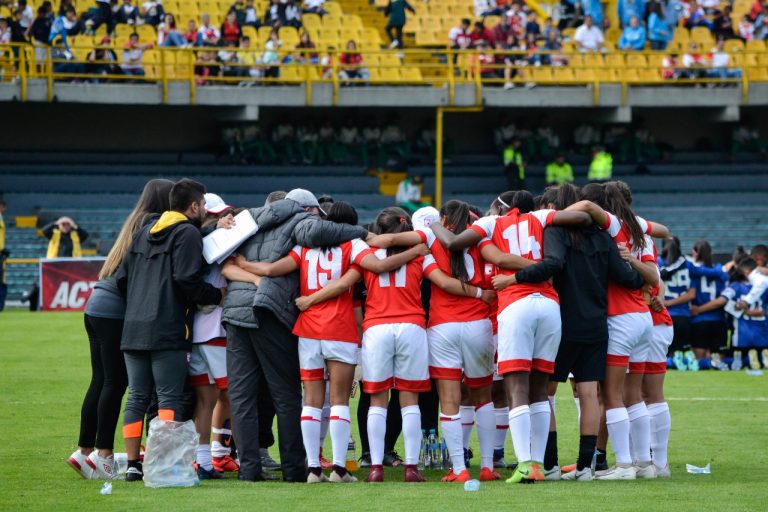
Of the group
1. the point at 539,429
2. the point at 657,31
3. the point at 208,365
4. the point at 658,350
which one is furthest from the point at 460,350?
the point at 657,31

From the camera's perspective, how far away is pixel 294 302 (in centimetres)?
864

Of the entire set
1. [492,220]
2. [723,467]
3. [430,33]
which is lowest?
[723,467]

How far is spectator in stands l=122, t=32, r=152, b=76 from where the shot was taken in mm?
27453

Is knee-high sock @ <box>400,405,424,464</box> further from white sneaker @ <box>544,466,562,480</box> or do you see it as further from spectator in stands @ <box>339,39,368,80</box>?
spectator in stands @ <box>339,39,368,80</box>

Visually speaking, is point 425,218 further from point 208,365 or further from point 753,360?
point 753,360

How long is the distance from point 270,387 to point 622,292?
8.32ft

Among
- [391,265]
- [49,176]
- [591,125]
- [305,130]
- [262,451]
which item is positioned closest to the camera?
[391,265]

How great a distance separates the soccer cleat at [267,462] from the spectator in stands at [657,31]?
2480 cm

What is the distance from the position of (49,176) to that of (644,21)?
51.0 feet

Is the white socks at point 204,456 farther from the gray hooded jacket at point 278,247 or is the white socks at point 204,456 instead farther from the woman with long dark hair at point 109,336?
the gray hooded jacket at point 278,247

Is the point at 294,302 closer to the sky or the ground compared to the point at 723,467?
closer to the sky

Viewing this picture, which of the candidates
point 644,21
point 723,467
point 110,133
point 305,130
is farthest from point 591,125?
point 723,467

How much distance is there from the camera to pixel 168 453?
8.07 m

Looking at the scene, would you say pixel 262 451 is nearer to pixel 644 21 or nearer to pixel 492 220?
pixel 492 220
